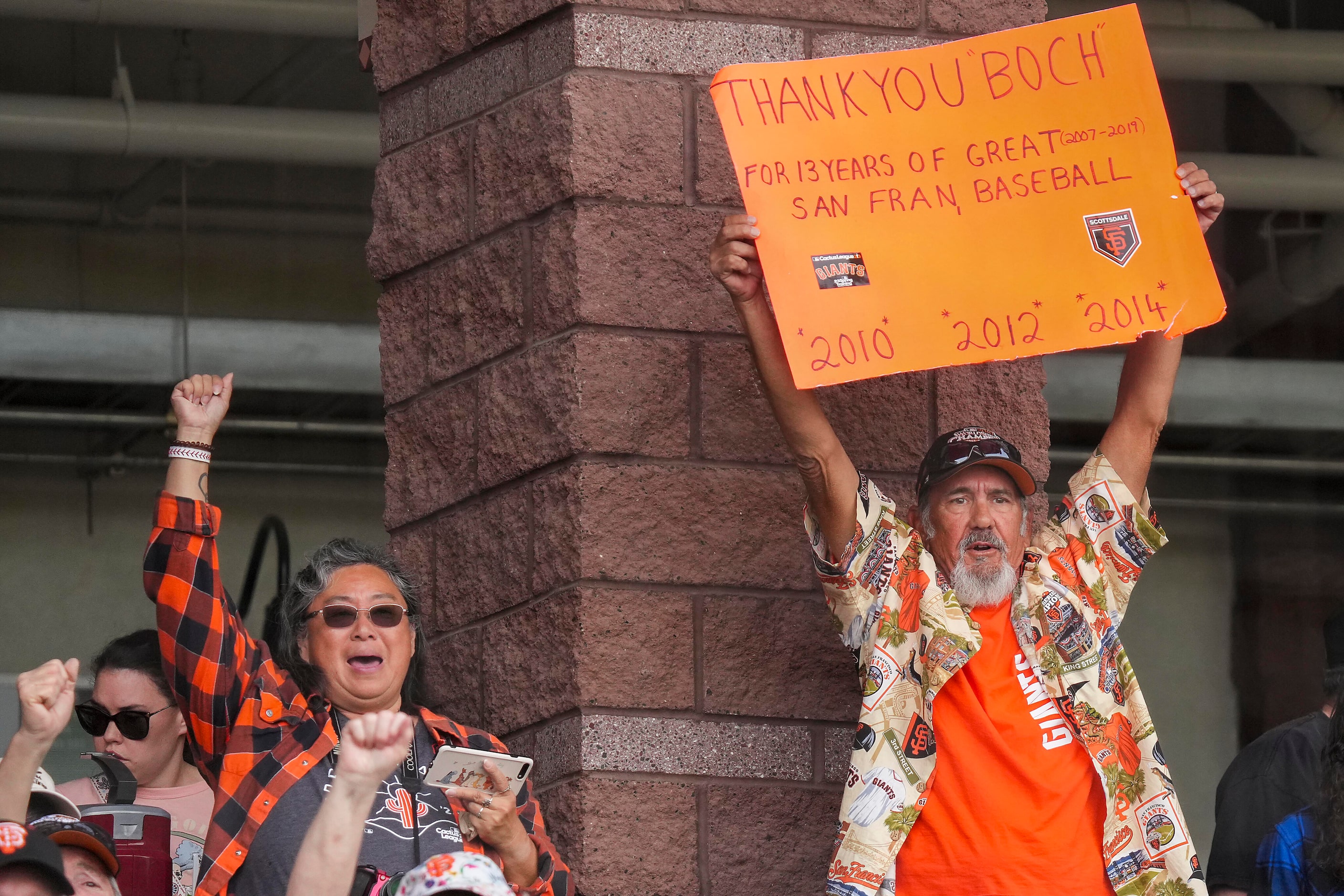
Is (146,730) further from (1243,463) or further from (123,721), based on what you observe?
(1243,463)

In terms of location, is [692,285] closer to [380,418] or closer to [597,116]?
[597,116]

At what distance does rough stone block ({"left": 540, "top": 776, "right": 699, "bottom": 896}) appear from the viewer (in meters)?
4.43

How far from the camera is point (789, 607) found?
4.73m

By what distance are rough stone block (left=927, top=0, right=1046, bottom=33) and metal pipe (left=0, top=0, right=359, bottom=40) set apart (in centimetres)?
488

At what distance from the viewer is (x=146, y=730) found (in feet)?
15.8

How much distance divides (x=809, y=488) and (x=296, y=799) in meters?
1.18

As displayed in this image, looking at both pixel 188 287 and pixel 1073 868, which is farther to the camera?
pixel 188 287

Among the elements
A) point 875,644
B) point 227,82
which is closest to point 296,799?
point 875,644

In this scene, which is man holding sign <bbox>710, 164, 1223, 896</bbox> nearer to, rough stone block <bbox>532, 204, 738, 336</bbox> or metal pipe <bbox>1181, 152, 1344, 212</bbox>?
rough stone block <bbox>532, 204, 738, 336</bbox>

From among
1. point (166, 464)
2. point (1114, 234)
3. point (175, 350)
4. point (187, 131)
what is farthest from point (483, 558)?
point (166, 464)

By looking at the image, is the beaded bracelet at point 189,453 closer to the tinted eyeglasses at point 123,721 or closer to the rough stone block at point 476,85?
the tinted eyeglasses at point 123,721

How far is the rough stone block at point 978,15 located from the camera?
5.13 m

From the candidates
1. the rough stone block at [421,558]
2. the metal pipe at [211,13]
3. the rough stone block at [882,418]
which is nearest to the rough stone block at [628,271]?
the rough stone block at [882,418]

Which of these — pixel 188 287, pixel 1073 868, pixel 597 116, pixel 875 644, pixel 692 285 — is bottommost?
pixel 1073 868
